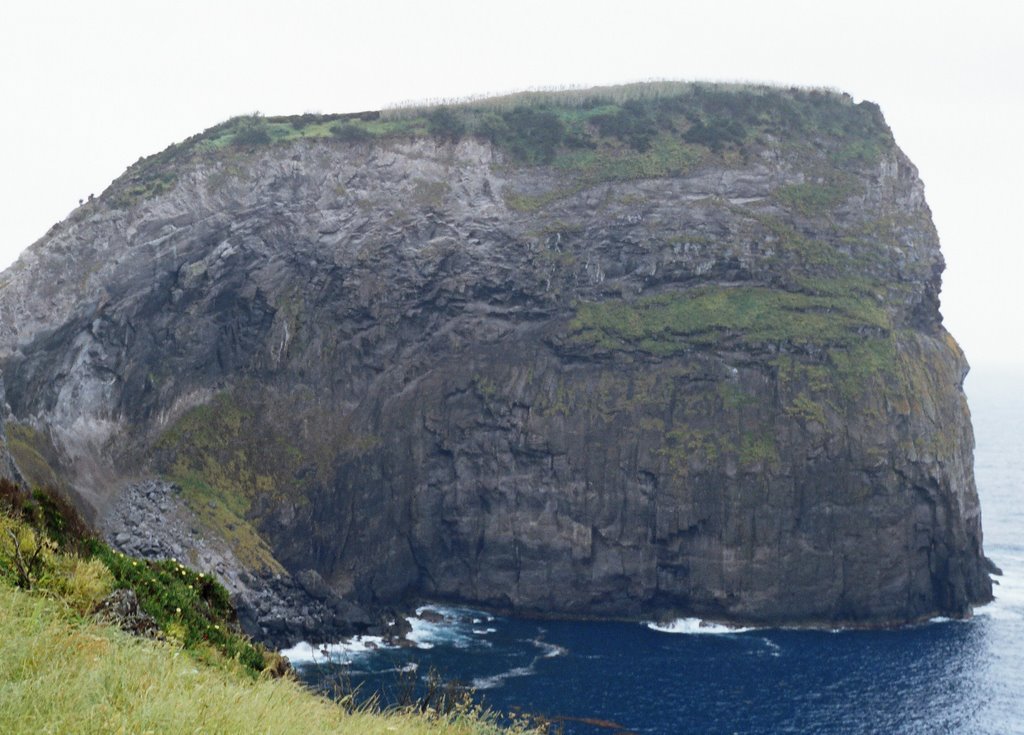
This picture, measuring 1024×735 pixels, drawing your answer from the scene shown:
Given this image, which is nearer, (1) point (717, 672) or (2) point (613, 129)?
(1) point (717, 672)

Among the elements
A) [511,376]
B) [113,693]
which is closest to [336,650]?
[511,376]

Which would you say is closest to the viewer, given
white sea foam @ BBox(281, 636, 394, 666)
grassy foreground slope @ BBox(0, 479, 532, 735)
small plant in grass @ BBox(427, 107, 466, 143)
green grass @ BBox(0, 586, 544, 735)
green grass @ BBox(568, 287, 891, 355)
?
green grass @ BBox(0, 586, 544, 735)

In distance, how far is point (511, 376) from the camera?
292 ft

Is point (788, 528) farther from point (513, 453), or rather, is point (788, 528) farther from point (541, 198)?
point (541, 198)

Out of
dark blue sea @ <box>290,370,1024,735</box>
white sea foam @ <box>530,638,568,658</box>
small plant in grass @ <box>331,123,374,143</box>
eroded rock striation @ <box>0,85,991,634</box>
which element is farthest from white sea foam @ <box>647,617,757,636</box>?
small plant in grass @ <box>331,123,374,143</box>

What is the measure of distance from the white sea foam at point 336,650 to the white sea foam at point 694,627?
23355mm

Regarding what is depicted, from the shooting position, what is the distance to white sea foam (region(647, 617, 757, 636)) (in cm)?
7888

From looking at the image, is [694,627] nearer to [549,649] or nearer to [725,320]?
[549,649]

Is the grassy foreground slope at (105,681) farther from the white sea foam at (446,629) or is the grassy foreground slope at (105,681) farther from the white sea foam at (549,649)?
the white sea foam at (446,629)

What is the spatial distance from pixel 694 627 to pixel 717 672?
41.1 ft

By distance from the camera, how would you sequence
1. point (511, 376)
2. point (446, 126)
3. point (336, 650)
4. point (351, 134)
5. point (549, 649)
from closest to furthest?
point (336, 650) < point (549, 649) < point (511, 376) < point (351, 134) < point (446, 126)

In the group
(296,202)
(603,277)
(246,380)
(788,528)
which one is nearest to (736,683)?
(788,528)

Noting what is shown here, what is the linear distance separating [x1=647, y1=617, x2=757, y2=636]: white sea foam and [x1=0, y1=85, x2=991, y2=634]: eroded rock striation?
173cm

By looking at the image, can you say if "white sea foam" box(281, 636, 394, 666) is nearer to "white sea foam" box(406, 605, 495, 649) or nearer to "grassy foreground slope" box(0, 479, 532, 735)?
"white sea foam" box(406, 605, 495, 649)
